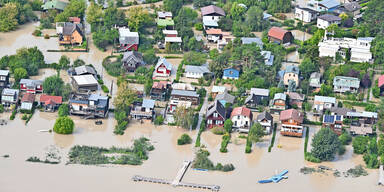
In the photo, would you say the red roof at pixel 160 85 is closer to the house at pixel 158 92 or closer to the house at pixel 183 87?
the house at pixel 158 92

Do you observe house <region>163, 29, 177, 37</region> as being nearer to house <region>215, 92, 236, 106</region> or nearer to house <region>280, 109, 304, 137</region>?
house <region>215, 92, 236, 106</region>

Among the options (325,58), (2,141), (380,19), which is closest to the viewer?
(2,141)

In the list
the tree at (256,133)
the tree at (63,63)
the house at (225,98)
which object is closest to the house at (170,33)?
the tree at (63,63)

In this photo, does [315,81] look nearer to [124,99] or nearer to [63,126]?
[124,99]

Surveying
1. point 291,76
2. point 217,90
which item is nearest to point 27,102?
point 217,90

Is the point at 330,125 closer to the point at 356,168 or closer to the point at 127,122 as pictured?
the point at 356,168

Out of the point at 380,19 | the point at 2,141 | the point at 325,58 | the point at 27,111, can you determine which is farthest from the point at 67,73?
the point at 380,19
